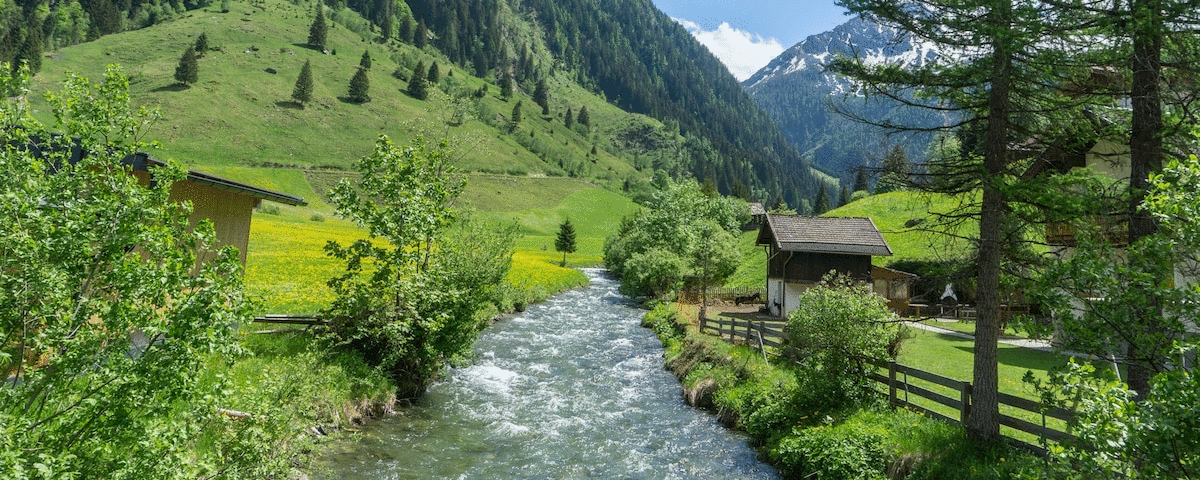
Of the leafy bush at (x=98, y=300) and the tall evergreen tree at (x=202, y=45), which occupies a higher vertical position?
the tall evergreen tree at (x=202, y=45)

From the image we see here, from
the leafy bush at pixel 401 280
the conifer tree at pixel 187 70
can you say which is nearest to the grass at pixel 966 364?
the leafy bush at pixel 401 280

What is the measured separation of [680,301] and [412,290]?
1133 inches

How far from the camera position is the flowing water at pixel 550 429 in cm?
1342

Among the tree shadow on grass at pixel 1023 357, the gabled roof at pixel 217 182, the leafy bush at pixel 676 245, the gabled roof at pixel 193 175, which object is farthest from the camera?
the leafy bush at pixel 676 245

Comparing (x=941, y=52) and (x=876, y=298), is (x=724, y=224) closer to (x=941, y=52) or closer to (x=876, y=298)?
(x=876, y=298)

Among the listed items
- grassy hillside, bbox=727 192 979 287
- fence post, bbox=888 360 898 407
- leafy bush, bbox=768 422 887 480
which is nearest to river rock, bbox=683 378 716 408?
leafy bush, bbox=768 422 887 480

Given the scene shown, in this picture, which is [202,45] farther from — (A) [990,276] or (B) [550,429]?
(A) [990,276]

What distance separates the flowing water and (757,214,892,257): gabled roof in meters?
13.3

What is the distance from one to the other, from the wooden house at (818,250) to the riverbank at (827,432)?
49.8 ft

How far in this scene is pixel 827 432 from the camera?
1340 centimetres

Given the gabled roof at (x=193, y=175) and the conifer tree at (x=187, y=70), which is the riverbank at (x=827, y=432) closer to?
the gabled roof at (x=193, y=175)

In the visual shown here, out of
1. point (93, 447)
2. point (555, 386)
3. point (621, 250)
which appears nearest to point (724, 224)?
point (621, 250)

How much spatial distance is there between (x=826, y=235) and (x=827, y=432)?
23.7m

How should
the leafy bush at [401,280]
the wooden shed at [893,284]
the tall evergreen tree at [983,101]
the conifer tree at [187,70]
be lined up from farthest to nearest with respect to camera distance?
the conifer tree at [187,70] < the wooden shed at [893,284] < the leafy bush at [401,280] < the tall evergreen tree at [983,101]
